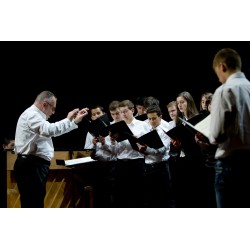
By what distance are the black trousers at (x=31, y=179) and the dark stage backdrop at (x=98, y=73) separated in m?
2.04

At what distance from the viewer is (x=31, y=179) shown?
4.54m

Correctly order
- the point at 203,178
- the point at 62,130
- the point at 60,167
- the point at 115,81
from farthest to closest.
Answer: the point at 115,81 → the point at 60,167 → the point at 203,178 → the point at 62,130

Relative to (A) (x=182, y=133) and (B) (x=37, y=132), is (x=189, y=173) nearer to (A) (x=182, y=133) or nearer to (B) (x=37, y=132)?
(A) (x=182, y=133)

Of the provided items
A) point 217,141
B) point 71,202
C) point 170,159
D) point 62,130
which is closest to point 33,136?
point 62,130

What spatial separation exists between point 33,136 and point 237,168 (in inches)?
94.5

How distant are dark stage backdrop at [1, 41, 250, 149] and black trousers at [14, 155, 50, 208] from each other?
2.04 m

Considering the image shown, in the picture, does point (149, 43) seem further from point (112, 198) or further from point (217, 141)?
point (217, 141)

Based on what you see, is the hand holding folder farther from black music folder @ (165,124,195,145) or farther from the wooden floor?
the wooden floor

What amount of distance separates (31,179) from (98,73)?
109 inches

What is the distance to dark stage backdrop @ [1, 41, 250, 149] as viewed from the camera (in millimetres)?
6422

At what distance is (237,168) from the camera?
2939 mm

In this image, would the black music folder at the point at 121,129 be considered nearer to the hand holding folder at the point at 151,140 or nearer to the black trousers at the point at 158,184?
the hand holding folder at the point at 151,140

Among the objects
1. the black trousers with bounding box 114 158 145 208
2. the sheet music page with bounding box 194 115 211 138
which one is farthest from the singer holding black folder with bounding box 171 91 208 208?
the sheet music page with bounding box 194 115 211 138

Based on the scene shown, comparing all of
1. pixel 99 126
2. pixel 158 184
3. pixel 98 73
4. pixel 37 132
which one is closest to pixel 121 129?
pixel 99 126
